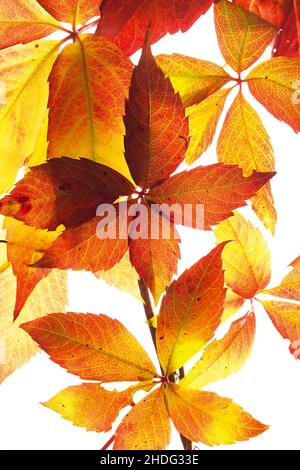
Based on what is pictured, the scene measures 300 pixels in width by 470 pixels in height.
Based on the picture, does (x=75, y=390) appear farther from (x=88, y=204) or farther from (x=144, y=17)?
(x=144, y=17)

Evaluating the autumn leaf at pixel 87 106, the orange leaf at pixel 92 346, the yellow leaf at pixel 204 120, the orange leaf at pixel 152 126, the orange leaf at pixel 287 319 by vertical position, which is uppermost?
the yellow leaf at pixel 204 120

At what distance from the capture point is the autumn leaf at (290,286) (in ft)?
1.33

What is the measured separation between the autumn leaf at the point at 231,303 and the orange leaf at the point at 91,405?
3.9 inches

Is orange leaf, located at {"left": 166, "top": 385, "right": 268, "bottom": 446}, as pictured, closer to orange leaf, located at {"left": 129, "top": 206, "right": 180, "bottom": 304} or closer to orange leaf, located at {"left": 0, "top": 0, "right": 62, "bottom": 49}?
orange leaf, located at {"left": 129, "top": 206, "right": 180, "bottom": 304}

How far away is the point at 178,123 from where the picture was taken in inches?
11.9

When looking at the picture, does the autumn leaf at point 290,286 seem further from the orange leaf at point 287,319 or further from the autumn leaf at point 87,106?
the autumn leaf at point 87,106

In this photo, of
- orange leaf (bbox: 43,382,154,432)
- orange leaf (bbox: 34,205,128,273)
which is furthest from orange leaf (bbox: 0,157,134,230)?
orange leaf (bbox: 43,382,154,432)

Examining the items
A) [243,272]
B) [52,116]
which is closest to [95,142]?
[52,116]

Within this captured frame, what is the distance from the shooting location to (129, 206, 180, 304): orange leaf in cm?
31

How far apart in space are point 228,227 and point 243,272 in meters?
0.04

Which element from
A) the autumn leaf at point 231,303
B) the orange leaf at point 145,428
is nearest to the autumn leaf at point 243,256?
the autumn leaf at point 231,303

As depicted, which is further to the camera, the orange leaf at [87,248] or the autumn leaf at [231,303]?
the autumn leaf at [231,303]

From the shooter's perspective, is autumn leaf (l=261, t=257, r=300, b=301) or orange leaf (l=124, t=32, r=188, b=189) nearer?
orange leaf (l=124, t=32, r=188, b=189)

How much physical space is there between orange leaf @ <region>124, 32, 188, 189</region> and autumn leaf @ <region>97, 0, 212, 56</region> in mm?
51
